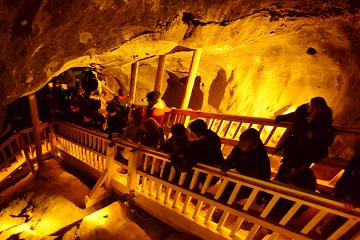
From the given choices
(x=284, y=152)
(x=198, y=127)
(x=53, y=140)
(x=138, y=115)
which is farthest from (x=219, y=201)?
(x=53, y=140)

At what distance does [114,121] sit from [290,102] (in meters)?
6.62

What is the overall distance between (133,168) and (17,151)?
4081 millimetres

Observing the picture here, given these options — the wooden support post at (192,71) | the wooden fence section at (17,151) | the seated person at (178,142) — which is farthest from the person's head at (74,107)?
the seated person at (178,142)

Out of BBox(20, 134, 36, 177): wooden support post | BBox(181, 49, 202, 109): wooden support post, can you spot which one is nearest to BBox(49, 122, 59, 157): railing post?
BBox(20, 134, 36, 177): wooden support post

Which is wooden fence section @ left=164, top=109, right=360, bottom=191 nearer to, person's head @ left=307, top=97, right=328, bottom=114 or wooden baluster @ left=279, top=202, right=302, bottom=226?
person's head @ left=307, top=97, right=328, bottom=114

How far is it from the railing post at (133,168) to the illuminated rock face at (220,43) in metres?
2.23

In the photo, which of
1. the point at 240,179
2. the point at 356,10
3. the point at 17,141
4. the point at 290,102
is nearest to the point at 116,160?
the point at 240,179

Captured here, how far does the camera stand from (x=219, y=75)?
9.14m

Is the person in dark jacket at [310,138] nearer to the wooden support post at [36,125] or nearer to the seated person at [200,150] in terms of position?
the seated person at [200,150]

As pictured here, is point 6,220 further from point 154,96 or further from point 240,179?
point 240,179

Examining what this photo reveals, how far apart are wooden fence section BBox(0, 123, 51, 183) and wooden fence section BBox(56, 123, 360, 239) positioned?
6.64ft

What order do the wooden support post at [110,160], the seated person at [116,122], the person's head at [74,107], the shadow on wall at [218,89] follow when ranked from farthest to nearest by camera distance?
the shadow on wall at [218,89] < the person's head at [74,107] < the seated person at [116,122] < the wooden support post at [110,160]

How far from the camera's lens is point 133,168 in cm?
423

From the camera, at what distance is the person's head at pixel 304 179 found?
2633mm
